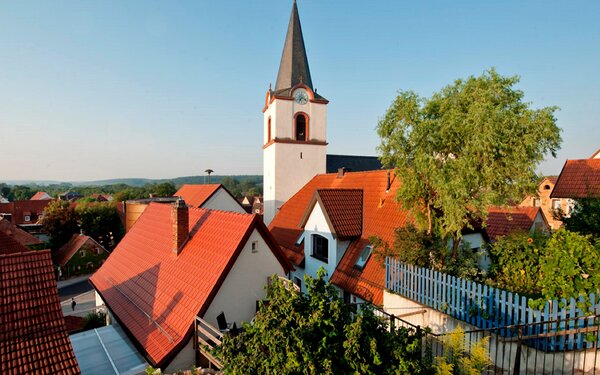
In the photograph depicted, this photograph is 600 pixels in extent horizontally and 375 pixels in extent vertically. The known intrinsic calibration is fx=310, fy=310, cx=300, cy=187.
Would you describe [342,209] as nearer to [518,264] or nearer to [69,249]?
[518,264]

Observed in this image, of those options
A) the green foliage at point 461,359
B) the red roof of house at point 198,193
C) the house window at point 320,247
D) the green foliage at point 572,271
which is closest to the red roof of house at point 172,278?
the house window at point 320,247

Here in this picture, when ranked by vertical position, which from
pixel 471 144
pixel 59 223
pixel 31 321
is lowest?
pixel 59 223

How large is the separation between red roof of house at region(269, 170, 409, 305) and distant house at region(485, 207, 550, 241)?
4715 mm

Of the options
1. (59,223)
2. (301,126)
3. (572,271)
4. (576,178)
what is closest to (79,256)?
(59,223)

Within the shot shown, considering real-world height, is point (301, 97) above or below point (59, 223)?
above

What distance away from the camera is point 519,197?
8625 mm

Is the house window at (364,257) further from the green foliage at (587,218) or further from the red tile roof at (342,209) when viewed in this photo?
the green foliage at (587,218)

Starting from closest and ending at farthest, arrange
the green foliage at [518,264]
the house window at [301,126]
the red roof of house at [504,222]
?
the green foliage at [518,264]
the red roof of house at [504,222]
the house window at [301,126]

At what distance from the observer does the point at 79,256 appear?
3966cm

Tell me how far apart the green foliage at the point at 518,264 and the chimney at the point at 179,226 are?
10793 millimetres

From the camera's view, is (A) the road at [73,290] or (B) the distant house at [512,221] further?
(A) the road at [73,290]

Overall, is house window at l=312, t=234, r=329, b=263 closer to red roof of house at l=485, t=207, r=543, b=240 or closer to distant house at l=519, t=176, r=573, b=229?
red roof of house at l=485, t=207, r=543, b=240

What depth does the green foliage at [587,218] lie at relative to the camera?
12516 millimetres

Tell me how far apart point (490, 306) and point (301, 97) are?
2190 cm
